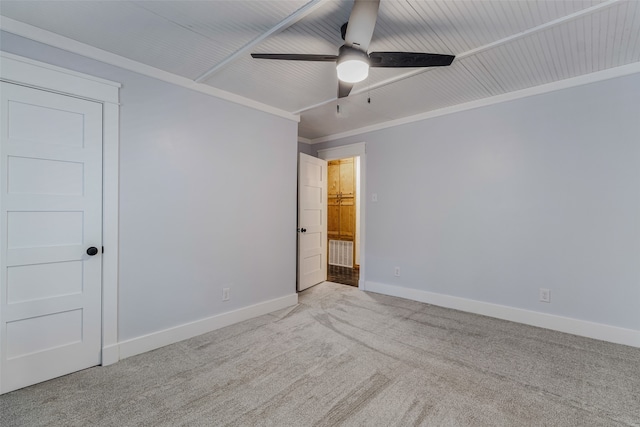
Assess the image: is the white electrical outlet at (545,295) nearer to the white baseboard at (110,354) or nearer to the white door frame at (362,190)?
the white door frame at (362,190)

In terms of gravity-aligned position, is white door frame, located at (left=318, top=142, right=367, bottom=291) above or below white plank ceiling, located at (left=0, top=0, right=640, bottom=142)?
below

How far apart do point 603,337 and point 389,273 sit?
7.26 ft

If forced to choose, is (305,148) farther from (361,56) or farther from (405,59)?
(361,56)

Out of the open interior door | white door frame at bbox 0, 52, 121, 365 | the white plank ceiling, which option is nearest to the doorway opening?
the open interior door

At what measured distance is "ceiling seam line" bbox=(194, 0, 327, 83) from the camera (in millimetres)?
1699

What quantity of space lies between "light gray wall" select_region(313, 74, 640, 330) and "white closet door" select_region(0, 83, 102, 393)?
3.36 m

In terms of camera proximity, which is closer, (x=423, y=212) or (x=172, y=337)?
(x=172, y=337)

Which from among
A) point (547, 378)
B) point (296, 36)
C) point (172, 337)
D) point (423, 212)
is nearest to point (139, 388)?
point (172, 337)

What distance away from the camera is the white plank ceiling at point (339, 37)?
1750 millimetres

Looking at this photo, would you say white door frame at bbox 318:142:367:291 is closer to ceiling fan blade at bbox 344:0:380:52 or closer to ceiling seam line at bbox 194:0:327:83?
ceiling seam line at bbox 194:0:327:83

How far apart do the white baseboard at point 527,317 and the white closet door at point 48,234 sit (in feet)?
11.3

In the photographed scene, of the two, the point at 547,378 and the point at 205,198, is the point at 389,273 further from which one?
the point at 205,198

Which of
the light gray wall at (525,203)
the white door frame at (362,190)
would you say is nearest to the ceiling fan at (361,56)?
the light gray wall at (525,203)

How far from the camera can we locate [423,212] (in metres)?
3.77
